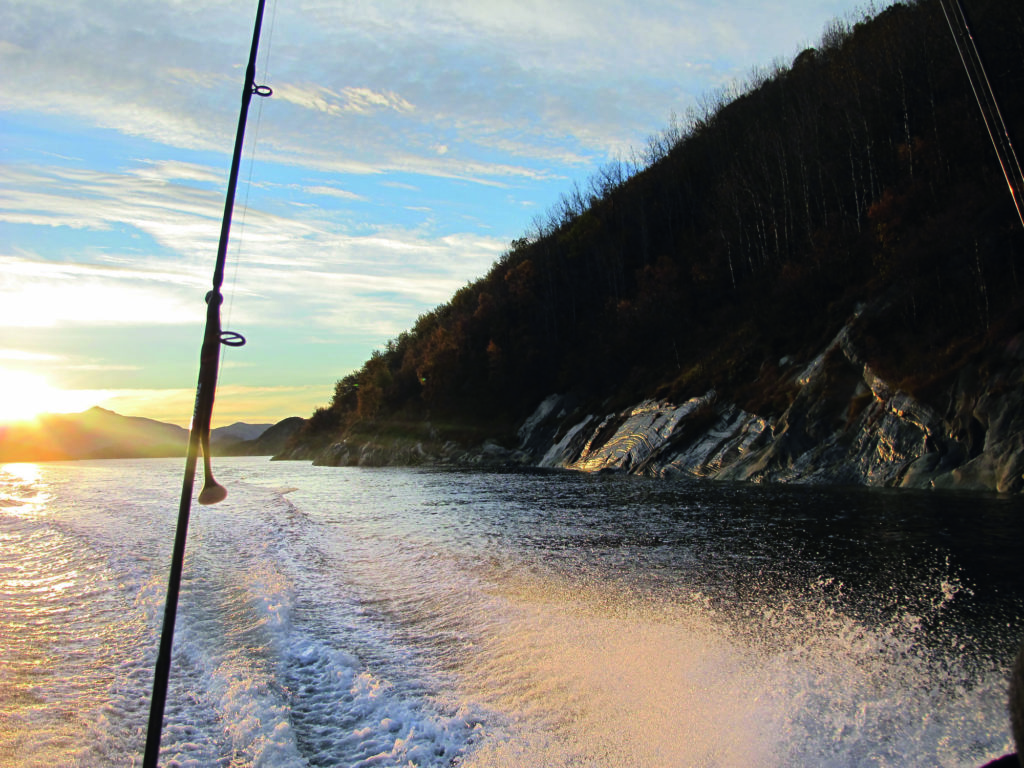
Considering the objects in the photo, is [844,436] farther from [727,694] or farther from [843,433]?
[727,694]

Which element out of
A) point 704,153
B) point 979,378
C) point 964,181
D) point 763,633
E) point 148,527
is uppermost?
point 704,153

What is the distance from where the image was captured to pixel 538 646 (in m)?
9.38

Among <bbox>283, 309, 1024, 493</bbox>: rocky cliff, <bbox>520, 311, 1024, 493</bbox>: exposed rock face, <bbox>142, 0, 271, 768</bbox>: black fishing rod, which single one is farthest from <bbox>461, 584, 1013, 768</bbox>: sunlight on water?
<bbox>283, 309, 1024, 493</bbox>: rocky cliff

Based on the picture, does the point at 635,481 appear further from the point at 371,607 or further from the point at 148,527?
the point at 371,607

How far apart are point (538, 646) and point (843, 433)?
86.9 ft

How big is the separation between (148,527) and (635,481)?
77.9 feet

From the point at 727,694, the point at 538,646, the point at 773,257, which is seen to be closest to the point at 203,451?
the point at 727,694

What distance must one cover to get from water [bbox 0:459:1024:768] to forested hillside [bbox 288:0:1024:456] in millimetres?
6236

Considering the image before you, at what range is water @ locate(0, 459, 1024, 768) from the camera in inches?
258

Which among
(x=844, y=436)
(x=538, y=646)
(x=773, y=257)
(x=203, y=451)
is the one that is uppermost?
(x=773, y=257)

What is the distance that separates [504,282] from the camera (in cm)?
9556

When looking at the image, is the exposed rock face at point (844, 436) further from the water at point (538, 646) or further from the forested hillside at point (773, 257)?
the water at point (538, 646)

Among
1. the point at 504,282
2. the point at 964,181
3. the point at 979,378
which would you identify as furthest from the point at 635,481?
the point at 504,282

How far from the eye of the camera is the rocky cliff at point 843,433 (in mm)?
24333
